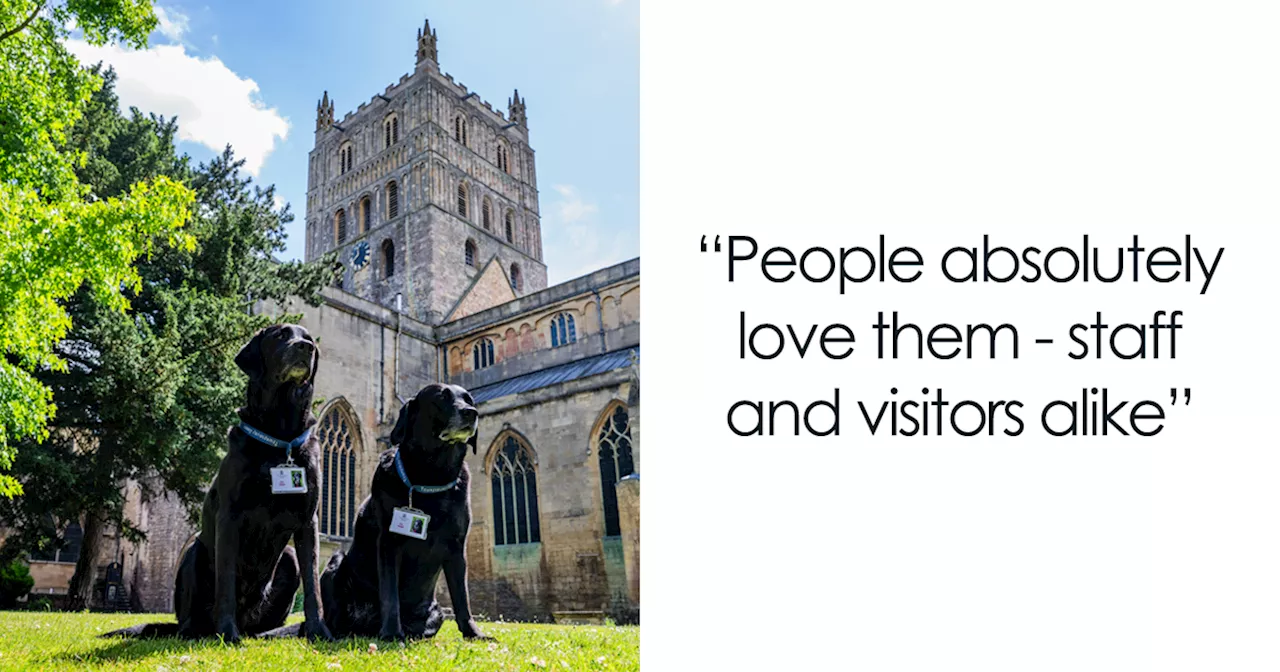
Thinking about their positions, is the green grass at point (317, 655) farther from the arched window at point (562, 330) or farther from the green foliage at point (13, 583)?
the arched window at point (562, 330)

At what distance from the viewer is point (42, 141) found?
753 centimetres

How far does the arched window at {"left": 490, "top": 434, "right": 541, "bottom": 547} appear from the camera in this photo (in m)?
19.9

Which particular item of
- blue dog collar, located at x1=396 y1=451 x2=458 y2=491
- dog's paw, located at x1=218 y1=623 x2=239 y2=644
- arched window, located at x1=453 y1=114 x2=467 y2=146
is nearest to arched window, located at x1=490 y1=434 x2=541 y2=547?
blue dog collar, located at x1=396 y1=451 x2=458 y2=491

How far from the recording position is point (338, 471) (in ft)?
70.6

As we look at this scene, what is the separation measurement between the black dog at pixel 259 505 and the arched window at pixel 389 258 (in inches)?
1341

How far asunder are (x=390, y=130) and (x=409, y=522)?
134 ft

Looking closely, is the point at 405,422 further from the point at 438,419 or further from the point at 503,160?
the point at 503,160

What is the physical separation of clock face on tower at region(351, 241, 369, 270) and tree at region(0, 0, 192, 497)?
30795mm

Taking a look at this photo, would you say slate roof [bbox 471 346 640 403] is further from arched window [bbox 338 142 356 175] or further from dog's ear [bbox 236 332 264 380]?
arched window [bbox 338 142 356 175]

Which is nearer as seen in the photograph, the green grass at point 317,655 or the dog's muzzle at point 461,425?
the green grass at point 317,655

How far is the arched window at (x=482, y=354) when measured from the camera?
2700 cm

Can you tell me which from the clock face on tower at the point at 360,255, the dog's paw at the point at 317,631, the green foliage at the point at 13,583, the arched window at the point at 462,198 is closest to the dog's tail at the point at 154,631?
the dog's paw at the point at 317,631

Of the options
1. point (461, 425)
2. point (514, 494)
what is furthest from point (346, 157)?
point (461, 425)

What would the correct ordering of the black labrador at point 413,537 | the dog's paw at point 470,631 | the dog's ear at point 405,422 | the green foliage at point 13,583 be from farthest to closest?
the green foliage at point 13,583, the dog's paw at point 470,631, the dog's ear at point 405,422, the black labrador at point 413,537
